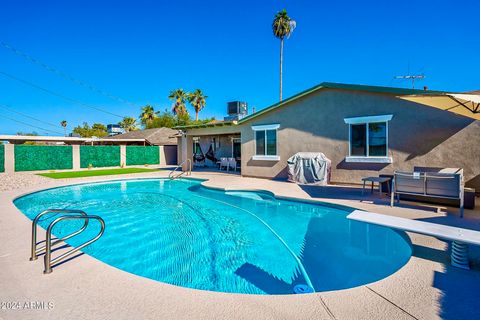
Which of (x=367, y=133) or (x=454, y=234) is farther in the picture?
(x=367, y=133)

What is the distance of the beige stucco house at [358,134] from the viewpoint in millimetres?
9375

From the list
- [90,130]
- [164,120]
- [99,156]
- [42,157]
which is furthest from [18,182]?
[90,130]

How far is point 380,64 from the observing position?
75.7 ft

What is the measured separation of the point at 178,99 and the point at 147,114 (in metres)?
11.1

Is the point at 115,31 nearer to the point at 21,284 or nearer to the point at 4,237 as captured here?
the point at 4,237

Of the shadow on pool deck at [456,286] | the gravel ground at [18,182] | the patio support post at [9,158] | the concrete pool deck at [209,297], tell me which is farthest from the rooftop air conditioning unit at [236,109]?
the concrete pool deck at [209,297]

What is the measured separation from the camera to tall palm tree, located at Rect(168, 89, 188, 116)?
141 feet

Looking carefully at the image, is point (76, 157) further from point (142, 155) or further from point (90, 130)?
point (90, 130)

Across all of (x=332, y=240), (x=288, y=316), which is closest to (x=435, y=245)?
(x=332, y=240)

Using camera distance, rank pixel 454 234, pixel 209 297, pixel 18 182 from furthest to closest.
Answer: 1. pixel 18 182
2. pixel 454 234
3. pixel 209 297

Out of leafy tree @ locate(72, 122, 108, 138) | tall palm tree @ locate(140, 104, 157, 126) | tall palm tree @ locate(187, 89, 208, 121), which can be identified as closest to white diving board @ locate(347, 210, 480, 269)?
tall palm tree @ locate(187, 89, 208, 121)

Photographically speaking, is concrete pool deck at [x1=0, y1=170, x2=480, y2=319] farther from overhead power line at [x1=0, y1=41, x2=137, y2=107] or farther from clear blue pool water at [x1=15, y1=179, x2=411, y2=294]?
overhead power line at [x1=0, y1=41, x2=137, y2=107]

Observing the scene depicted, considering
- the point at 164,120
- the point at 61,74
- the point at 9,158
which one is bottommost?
the point at 9,158

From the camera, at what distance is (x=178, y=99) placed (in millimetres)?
42969
